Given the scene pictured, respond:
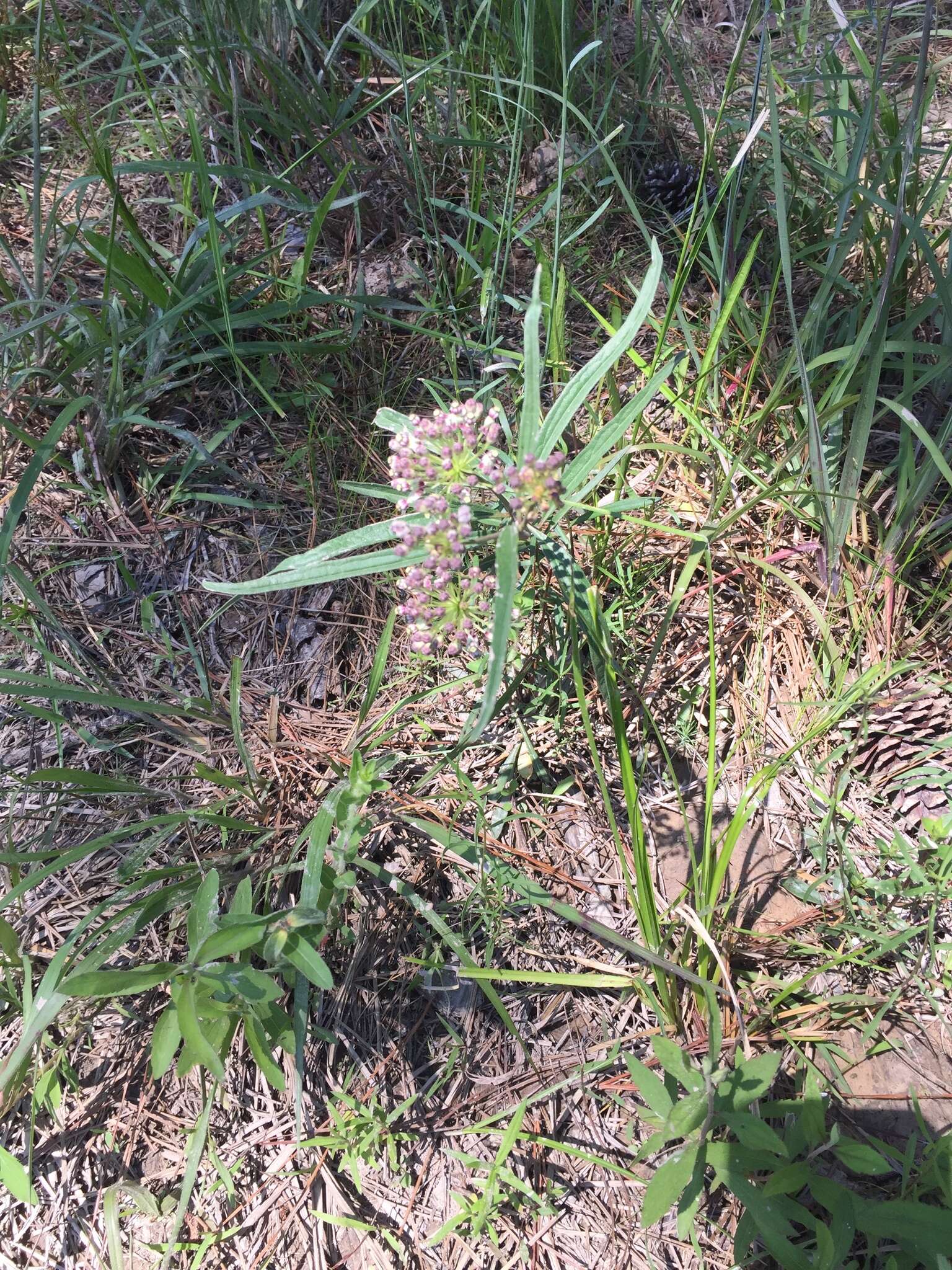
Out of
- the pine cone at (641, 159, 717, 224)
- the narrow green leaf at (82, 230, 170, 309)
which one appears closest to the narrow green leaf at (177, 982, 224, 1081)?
the narrow green leaf at (82, 230, 170, 309)

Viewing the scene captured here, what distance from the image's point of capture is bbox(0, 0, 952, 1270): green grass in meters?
1.67

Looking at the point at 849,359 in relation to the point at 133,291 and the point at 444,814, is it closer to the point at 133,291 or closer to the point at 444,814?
the point at 444,814

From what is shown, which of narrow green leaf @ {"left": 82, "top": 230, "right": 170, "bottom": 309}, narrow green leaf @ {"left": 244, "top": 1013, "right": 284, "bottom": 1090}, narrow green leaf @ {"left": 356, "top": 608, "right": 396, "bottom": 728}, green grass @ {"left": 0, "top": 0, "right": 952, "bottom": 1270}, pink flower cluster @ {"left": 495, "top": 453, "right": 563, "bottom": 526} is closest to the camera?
pink flower cluster @ {"left": 495, "top": 453, "right": 563, "bottom": 526}

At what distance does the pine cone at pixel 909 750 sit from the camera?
1941 millimetres

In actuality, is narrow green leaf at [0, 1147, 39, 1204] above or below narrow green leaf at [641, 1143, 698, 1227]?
below

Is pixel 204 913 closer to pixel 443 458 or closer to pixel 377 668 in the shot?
pixel 377 668

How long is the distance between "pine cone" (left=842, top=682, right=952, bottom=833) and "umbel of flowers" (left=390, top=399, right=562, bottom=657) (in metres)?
1.07

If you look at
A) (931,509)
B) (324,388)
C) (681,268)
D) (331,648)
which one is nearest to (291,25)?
(324,388)

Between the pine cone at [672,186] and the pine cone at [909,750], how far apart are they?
5.12 ft

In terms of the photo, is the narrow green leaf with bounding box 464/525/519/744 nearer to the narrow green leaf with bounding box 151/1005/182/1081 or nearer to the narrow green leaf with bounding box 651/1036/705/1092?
the narrow green leaf with bounding box 651/1036/705/1092

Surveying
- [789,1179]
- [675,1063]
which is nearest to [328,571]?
[675,1063]

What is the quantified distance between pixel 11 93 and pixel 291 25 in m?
1.00

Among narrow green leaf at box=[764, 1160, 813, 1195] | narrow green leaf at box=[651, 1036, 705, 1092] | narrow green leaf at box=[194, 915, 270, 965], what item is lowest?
narrow green leaf at box=[764, 1160, 813, 1195]

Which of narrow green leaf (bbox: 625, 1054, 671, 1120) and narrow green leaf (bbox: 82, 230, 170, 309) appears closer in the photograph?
narrow green leaf (bbox: 625, 1054, 671, 1120)
